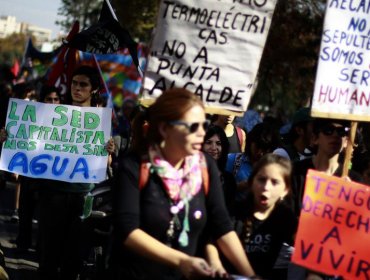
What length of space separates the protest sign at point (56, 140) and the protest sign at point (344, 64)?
2306 mm

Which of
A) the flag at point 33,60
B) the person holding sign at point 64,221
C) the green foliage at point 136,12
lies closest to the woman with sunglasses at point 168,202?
the person holding sign at point 64,221

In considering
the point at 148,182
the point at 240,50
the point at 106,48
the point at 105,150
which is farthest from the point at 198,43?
the point at 106,48

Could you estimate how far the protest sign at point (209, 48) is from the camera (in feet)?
15.9

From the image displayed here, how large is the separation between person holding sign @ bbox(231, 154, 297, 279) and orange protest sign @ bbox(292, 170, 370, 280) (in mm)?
164

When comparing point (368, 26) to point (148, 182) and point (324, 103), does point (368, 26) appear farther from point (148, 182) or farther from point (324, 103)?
point (148, 182)

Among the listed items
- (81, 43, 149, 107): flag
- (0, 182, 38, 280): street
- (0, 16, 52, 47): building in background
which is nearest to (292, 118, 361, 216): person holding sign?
(0, 182, 38, 280): street

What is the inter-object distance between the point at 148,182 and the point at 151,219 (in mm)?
169

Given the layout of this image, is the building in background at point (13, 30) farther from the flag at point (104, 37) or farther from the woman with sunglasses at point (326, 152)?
the woman with sunglasses at point (326, 152)

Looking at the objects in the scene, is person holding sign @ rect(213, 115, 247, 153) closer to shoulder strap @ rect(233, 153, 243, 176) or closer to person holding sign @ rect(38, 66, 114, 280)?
shoulder strap @ rect(233, 153, 243, 176)

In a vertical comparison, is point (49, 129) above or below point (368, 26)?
below

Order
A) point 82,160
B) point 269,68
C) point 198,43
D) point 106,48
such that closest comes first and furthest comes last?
point 198,43 → point 82,160 → point 106,48 → point 269,68

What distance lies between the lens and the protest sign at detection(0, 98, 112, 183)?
22.2 feet

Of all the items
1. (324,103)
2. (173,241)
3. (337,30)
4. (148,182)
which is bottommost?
(173,241)

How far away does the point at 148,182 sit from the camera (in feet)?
13.0
